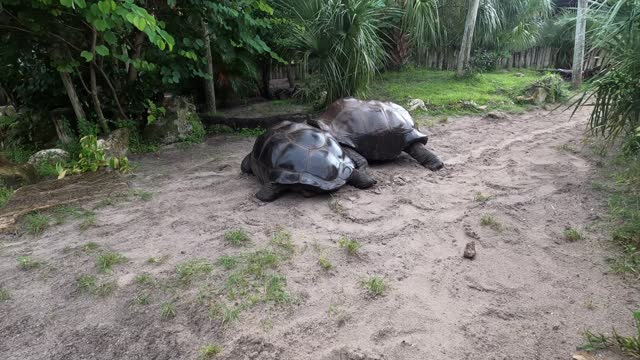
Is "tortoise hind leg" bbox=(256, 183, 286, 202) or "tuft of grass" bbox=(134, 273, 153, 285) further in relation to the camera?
"tortoise hind leg" bbox=(256, 183, 286, 202)

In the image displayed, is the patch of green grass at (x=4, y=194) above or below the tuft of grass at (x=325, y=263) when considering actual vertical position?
above

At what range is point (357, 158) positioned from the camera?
439cm

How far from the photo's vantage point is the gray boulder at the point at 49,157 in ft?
15.2

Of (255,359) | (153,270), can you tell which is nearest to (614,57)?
(255,359)

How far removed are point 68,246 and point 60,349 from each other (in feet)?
3.65

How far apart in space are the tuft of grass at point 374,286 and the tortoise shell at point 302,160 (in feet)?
4.19

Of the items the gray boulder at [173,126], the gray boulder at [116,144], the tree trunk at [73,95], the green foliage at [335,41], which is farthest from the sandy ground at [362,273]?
the green foliage at [335,41]

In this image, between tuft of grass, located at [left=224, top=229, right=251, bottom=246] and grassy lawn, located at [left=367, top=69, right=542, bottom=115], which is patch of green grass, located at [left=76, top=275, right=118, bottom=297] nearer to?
tuft of grass, located at [left=224, top=229, right=251, bottom=246]

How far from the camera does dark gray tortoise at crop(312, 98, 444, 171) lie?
4.52 metres

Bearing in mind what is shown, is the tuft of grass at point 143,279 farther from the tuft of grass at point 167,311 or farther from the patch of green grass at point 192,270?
the tuft of grass at point 167,311

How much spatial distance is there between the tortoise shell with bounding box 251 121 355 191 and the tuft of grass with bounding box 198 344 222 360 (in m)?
1.79

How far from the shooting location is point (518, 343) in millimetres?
2105

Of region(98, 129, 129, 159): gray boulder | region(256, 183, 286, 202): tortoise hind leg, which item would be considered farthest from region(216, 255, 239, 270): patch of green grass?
region(98, 129, 129, 159): gray boulder

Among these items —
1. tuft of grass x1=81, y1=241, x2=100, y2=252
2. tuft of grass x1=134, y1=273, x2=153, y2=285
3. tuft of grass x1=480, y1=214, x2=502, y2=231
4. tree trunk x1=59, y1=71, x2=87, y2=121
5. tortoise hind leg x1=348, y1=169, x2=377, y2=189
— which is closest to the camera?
tuft of grass x1=134, y1=273, x2=153, y2=285
